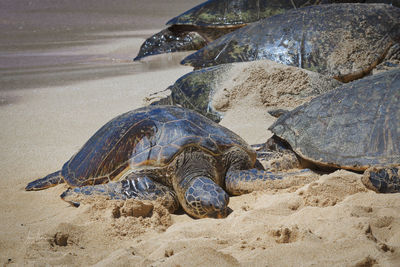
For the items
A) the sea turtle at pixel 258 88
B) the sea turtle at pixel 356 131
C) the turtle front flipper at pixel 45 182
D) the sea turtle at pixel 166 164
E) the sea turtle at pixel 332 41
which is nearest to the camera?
the sea turtle at pixel 356 131

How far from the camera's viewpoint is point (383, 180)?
2.46 metres

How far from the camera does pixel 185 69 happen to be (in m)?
7.31

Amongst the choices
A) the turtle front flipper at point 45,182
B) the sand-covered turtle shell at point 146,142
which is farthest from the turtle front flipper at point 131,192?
the turtle front flipper at point 45,182

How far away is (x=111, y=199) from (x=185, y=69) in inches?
192

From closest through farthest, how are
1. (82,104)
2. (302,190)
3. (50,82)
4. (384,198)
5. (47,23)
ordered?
1. (384,198)
2. (302,190)
3. (82,104)
4. (50,82)
5. (47,23)

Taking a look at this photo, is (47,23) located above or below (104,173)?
above

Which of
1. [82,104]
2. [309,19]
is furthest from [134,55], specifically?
[309,19]

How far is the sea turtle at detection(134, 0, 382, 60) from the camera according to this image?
818cm

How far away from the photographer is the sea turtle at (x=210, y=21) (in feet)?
26.8

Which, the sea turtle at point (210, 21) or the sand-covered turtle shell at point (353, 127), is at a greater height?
the sea turtle at point (210, 21)

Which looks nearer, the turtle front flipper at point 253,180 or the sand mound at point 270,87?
the turtle front flipper at point 253,180

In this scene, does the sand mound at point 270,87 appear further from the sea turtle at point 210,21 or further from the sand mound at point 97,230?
the sea turtle at point 210,21

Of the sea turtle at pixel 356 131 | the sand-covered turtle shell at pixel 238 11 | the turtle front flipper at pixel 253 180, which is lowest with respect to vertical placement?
the turtle front flipper at pixel 253 180

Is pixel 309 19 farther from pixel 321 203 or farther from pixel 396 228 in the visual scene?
pixel 396 228
